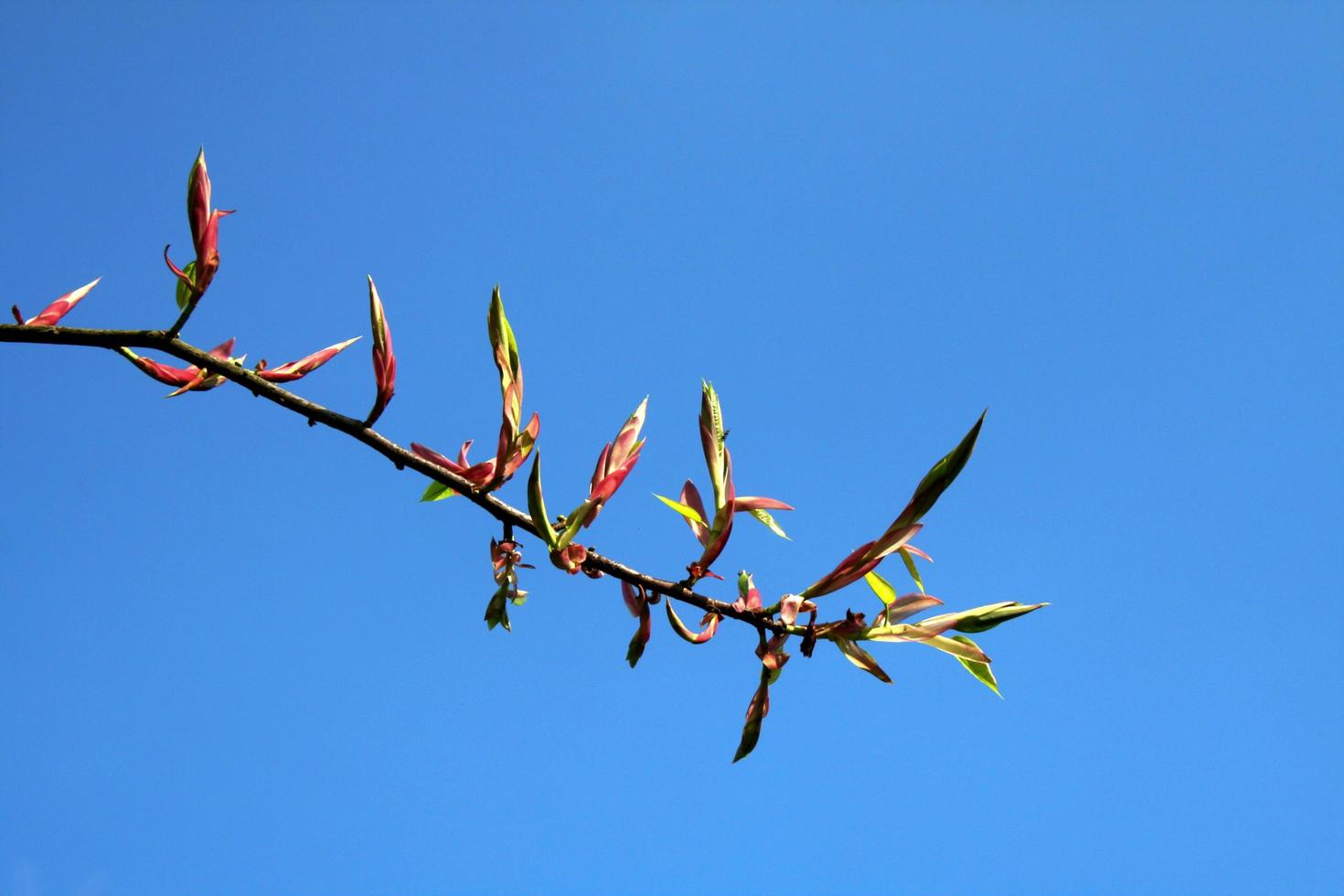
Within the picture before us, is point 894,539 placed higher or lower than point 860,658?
higher

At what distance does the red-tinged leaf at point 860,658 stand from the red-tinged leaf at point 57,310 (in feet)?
2.87

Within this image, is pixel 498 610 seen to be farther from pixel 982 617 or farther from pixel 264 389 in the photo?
pixel 982 617

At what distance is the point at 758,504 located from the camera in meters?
1.03

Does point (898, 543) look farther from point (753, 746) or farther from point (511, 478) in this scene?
point (511, 478)

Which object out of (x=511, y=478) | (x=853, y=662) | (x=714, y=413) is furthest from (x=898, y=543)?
(x=511, y=478)

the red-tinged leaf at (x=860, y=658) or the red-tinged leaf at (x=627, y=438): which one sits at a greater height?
the red-tinged leaf at (x=627, y=438)

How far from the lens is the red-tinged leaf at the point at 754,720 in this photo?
3.21ft

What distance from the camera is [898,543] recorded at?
95 centimetres

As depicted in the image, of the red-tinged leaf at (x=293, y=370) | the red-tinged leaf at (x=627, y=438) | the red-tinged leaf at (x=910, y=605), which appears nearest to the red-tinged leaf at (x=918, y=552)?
the red-tinged leaf at (x=910, y=605)

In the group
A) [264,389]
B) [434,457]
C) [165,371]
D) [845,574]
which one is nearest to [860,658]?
[845,574]

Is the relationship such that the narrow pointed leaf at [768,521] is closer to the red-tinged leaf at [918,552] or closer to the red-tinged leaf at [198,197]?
the red-tinged leaf at [918,552]

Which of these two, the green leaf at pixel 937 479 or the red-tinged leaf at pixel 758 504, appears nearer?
the green leaf at pixel 937 479

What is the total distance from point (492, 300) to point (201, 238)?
32 cm

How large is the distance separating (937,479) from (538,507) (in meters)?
0.40
